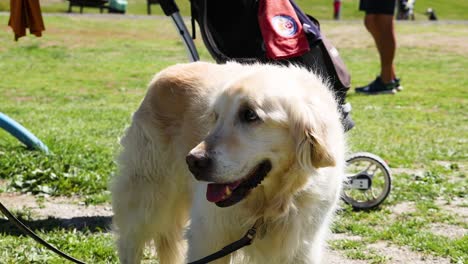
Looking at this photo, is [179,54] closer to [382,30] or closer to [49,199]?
[382,30]

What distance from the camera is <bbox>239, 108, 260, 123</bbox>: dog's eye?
123 inches

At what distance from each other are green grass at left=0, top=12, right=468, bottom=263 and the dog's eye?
77.0 inches

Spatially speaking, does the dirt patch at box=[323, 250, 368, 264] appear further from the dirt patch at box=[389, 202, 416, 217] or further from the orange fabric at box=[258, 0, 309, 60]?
the orange fabric at box=[258, 0, 309, 60]

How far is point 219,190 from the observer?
3104mm

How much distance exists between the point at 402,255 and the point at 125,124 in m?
5.60

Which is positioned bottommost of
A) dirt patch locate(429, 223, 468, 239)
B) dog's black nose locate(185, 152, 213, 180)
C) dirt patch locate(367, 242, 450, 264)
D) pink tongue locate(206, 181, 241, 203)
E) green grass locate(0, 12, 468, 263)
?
green grass locate(0, 12, 468, 263)

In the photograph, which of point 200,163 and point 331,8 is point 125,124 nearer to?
point 200,163

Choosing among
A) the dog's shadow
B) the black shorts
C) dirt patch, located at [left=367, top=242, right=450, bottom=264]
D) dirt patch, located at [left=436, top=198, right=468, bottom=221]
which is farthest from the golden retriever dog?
the black shorts

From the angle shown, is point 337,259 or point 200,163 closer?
point 200,163

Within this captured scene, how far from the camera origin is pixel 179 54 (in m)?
22.1

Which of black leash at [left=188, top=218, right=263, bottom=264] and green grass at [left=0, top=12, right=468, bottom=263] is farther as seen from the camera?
green grass at [left=0, top=12, right=468, bottom=263]

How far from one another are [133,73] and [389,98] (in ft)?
22.6

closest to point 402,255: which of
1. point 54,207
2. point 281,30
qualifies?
point 281,30

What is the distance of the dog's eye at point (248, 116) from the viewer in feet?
10.2
